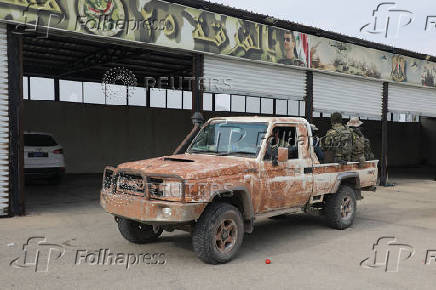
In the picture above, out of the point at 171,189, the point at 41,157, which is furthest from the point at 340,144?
the point at 41,157

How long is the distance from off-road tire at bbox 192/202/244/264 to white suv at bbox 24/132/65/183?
28.3ft

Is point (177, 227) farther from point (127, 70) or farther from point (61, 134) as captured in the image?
point (61, 134)

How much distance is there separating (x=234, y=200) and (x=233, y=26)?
664cm

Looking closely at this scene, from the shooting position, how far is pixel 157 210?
16.1 ft

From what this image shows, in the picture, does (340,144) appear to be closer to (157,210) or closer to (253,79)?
(157,210)

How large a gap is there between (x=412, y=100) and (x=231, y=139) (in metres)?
13.5

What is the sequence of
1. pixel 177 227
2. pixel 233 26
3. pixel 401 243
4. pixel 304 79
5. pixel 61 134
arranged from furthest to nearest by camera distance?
pixel 61 134 < pixel 304 79 < pixel 233 26 < pixel 401 243 < pixel 177 227

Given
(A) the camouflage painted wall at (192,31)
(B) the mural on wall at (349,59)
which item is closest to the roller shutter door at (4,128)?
(A) the camouflage painted wall at (192,31)

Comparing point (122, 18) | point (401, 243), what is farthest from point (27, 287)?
point (122, 18)

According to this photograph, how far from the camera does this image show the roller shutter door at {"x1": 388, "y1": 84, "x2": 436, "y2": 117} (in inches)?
635

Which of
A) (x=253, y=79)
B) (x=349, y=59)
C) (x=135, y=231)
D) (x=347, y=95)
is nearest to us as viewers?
(x=135, y=231)

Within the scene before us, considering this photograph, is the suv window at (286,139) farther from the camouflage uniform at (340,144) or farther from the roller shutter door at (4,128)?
the roller shutter door at (4,128)

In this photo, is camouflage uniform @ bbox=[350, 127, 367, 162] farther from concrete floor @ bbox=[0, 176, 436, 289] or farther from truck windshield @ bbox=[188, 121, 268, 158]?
truck windshield @ bbox=[188, 121, 268, 158]

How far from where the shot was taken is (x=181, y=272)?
4945mm
